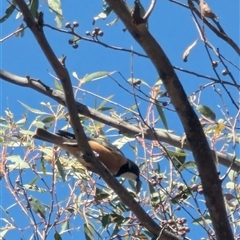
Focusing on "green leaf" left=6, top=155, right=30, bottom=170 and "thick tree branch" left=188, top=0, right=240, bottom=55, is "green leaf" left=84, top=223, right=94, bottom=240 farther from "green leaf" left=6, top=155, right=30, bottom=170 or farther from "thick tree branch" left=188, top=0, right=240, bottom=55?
"thick tree branch" left=188, top=0, right=240, bottom=55

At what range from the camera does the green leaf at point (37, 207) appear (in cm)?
214

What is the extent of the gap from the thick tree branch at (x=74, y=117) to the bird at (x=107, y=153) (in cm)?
47

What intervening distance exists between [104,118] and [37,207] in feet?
1.34

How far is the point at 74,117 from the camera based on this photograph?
4.91ft

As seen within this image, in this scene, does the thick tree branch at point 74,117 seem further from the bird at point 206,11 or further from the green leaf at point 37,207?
the green leaf at point 37,207

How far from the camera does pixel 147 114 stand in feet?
6.41

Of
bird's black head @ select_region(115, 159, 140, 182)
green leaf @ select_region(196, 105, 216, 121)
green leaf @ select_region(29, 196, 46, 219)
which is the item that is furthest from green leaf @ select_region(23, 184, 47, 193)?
green leaf @ select_region(196, 105, 216, 121)

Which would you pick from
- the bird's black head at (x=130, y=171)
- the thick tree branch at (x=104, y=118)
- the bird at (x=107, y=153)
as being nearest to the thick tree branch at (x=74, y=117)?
the thick tree branch at (x=104, y=118)

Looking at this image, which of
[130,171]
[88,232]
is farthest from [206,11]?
[130,171]

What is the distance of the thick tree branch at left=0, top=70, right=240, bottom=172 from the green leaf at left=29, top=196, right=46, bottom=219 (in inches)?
15.5

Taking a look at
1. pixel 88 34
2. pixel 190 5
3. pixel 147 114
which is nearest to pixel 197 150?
pixel 190 5

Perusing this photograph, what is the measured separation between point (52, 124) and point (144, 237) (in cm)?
62

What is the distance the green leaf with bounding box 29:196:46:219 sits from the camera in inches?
84.3

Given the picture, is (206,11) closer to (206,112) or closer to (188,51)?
(188,51)
